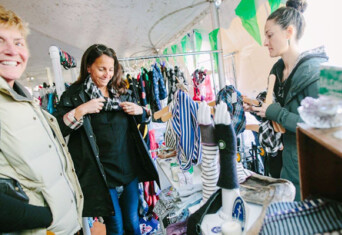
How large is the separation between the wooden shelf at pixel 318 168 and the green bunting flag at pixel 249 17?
1.61 m

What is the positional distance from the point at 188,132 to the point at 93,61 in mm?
752

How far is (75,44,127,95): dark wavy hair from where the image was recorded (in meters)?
1.25

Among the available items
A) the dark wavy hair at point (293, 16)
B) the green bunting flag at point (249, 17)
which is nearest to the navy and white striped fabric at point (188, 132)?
the dark wavy hair at point (293, 16)

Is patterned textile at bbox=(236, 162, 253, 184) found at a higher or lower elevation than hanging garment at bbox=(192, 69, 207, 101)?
lower

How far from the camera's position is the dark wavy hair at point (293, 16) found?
38.6 inches

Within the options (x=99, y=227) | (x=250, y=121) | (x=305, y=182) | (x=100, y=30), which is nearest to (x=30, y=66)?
(x=100, y=30)

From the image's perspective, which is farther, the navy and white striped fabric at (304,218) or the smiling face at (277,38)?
the smiling face at (277,38)

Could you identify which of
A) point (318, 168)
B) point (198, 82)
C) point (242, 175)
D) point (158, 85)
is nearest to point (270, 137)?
point (242, 175)

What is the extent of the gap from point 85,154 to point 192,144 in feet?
2.19

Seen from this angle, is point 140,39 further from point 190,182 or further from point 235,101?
point 190,182

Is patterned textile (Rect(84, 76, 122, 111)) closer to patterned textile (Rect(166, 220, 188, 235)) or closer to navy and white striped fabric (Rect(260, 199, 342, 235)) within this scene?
patterned textile (Rect(166, 220, 188, 235))

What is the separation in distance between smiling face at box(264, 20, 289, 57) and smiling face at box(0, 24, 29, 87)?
1169mm

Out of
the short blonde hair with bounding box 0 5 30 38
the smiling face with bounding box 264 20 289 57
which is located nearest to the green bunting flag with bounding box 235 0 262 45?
the smiling face with bounding box 264 20 289 57

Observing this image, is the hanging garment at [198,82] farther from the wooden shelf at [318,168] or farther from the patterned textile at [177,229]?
the wooden shelf at [318,168]
